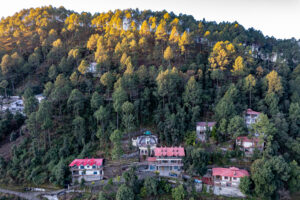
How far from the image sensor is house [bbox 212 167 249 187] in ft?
87.8

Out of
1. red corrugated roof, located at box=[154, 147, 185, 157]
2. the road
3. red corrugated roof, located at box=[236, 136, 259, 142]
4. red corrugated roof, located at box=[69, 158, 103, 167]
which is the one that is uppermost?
red corrugated roof, located at box=[236, 136, 259, 142]

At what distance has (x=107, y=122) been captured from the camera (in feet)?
117

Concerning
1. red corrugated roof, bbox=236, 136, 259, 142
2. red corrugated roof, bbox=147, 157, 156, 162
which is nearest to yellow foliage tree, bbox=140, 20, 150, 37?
red corrugated roof, bbox=147, 157, 156, 162

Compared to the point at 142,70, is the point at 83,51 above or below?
above

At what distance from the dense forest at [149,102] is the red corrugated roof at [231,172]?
1.19 metres

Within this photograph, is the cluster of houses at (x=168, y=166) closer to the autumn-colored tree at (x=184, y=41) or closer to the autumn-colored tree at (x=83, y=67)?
the autumn-colored tree at (x=83, y=67)

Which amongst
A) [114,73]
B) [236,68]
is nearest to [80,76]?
[114,73]

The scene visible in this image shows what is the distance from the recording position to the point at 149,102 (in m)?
37.0

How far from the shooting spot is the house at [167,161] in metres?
29.4

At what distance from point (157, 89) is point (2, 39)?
52.6m

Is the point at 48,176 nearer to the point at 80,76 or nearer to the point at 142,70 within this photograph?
the point at 80,76

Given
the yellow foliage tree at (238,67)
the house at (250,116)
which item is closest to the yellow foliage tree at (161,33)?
the yellow foliage tree at (238,67)

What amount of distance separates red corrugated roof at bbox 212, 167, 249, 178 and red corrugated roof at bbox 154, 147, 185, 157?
16.8 feet

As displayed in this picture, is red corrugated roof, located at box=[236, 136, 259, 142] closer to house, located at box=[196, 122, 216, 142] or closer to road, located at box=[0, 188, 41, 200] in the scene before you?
house, located at box=[196, 122, 216, 142]
